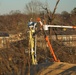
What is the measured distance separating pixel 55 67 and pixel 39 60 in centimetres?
140

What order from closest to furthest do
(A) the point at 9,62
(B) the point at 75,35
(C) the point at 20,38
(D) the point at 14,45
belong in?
(A) the point at 9,62
(D) the point at 14,45
(C) the point at 20,38
(B) the point at 75,35

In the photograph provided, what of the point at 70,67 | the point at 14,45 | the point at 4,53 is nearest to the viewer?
the point at 70,67

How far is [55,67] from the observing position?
4438 millimetres

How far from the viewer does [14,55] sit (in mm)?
5312

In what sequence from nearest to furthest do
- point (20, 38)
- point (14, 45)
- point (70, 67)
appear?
point (70, 67), point (14, 45), point (20, 38)

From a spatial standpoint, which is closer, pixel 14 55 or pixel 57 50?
pixel 14 55

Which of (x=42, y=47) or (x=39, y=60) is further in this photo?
(x=42, y=47)

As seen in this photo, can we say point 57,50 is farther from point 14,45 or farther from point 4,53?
point 4,53

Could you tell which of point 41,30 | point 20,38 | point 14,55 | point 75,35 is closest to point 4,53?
point 14,55

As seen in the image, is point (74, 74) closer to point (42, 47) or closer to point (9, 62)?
point (9, 62)

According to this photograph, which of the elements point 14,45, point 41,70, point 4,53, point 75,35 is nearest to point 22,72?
point 41,70

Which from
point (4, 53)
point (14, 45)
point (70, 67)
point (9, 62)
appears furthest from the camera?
point (14, 45)

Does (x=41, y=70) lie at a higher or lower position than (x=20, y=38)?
lower

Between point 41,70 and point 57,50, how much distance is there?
6.49 ft
